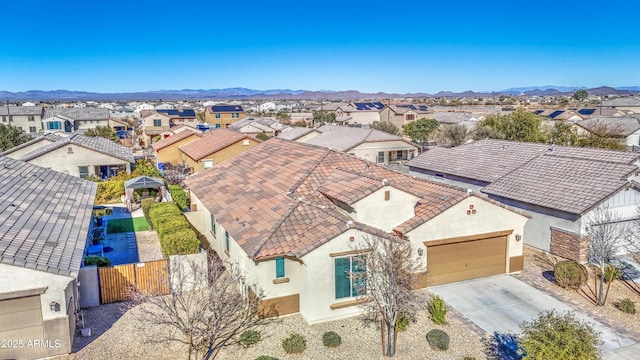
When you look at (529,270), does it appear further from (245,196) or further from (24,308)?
(24,308)

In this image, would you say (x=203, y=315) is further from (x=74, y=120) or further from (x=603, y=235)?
(x=74, y=120)

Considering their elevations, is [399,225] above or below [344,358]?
above

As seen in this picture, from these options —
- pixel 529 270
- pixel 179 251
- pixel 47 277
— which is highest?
pixel 47 277

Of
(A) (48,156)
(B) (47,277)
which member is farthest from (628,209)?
(A) (48,156)

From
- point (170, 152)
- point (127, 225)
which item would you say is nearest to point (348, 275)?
point (127, 225)

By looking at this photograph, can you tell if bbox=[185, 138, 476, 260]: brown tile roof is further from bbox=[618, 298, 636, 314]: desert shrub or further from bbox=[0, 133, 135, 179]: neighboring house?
bbox=[0, 133, 135, 179]: neighboring house

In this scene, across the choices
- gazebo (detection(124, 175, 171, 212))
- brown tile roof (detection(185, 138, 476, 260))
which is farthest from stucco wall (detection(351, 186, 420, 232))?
gazebo (detection(124, 175, 171, 212))
